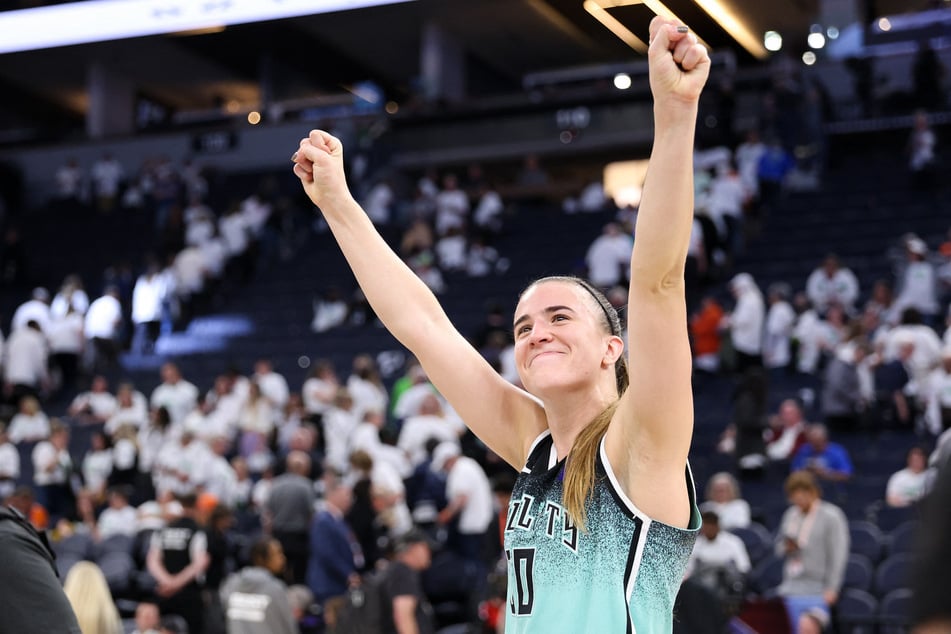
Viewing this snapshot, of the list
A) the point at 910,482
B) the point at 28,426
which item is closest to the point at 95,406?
the point at 28,426

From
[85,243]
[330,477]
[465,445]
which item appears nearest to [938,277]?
[465,445]

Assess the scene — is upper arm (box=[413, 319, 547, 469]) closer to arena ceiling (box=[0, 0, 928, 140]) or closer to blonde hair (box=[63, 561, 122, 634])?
blonde hair (box=[63, 561, 122, 634])

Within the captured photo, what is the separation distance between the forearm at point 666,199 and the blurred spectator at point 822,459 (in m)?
9.36

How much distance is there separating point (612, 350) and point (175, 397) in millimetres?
13109

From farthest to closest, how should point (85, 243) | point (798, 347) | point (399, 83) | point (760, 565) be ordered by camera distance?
point (399, 83)
point (85, 243)
point (798, 347)
point (760, 565)

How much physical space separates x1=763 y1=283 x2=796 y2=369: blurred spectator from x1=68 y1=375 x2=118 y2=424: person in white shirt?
7740 mm

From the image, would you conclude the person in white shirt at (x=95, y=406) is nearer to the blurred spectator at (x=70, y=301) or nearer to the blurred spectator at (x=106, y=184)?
the blurred spectator at (x=70, y=301)

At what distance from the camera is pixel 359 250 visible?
2740 millimetres

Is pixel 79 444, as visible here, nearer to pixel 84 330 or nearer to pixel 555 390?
pixel 84 330

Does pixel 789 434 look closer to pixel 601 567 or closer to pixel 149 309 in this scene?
pixel 601 567

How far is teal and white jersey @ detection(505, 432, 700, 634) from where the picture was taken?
222cm

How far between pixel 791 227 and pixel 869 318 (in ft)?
14.5

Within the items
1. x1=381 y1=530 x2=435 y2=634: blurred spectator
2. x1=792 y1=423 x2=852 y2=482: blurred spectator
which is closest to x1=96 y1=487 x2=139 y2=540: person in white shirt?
x1=381 y1=530 x2=435 y2=634: blurred spectator

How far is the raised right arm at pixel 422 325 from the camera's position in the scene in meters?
2.64
